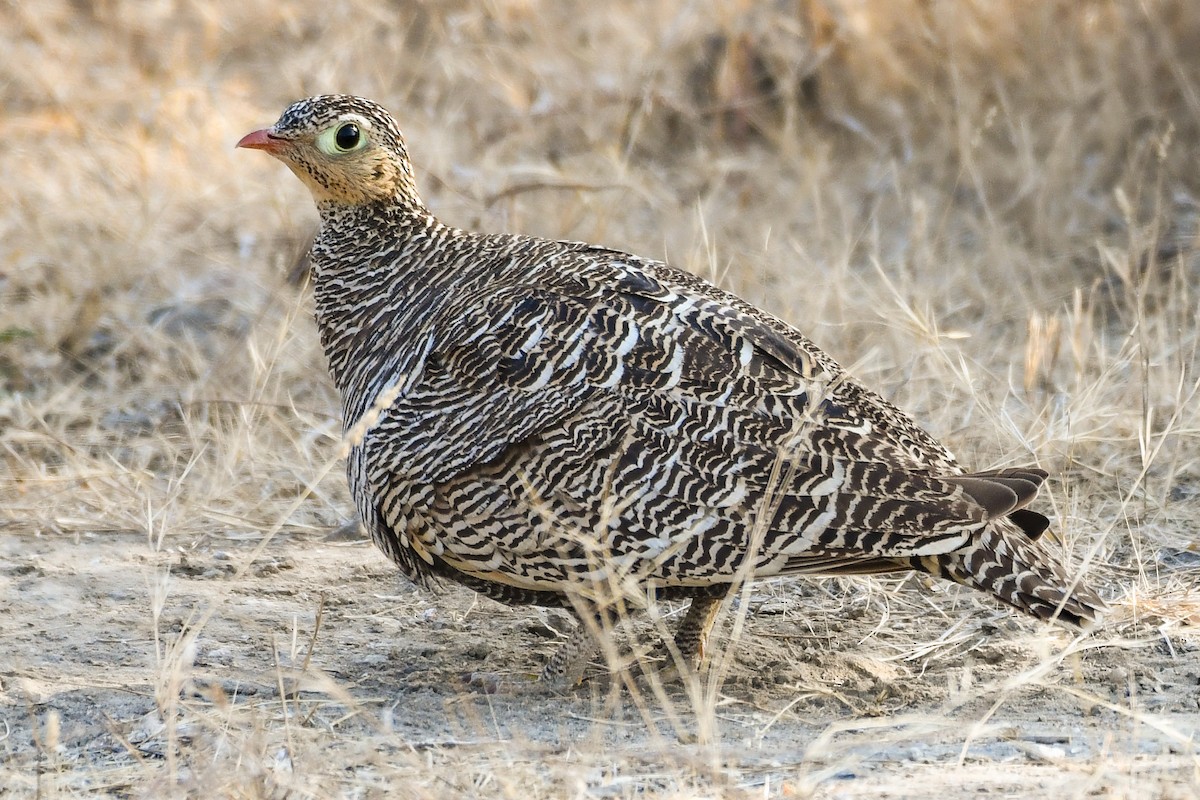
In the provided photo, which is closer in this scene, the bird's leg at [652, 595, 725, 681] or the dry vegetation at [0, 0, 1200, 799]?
the dry vegetation at [0, 0, 1200, 799]

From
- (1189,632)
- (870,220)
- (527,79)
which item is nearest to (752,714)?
(1189,632)

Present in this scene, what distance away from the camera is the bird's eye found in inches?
159

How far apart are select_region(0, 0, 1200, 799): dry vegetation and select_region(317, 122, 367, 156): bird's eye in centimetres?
109

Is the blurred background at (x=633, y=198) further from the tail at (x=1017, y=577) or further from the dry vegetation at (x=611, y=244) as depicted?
the tail at (x=1017, y=577)

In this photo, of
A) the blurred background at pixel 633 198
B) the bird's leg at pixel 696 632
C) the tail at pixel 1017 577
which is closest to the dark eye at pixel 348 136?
the blurred background at pixel 633 198

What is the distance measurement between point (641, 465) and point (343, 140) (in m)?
1.37

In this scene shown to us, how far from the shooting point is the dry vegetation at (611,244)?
3240 mm

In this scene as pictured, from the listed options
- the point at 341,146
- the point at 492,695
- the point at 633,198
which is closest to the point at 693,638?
the point at 492,695

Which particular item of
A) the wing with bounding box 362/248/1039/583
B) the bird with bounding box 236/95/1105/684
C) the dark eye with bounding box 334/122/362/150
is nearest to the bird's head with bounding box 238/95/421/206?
the dark eye with bounding box 334/122/362/150

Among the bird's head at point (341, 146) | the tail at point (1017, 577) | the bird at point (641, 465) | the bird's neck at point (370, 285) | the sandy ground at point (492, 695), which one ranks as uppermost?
the bird's head at point (341, 146)

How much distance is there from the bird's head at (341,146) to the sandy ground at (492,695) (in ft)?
3.80

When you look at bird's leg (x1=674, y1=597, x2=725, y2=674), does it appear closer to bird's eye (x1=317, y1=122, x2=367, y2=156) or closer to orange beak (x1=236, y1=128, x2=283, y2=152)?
bird's eye (x1=317, y1=122, x2=367, y2=156)

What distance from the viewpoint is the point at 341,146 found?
4.05 meters

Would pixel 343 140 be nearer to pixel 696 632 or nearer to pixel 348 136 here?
pixel 348 136
